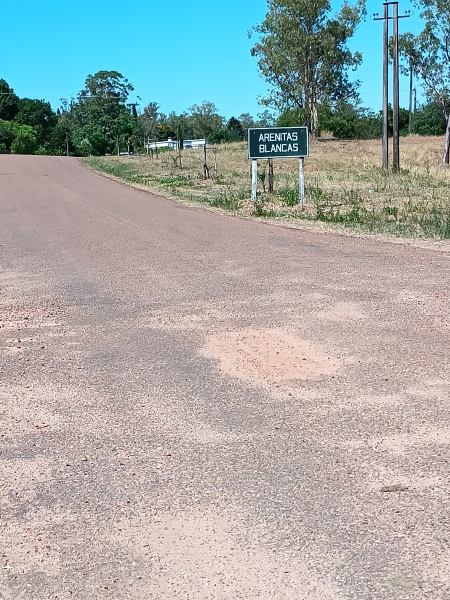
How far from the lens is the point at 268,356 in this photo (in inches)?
240

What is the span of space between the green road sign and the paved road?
27.7 feet

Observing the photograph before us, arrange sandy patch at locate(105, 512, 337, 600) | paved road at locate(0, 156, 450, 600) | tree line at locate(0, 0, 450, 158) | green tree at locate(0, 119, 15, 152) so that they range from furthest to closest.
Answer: green tree at locate(0, 119, 15, 152) → tree line at locate(0, 0, 450, 158) → paved road at locate(0, 156, 450, 600) → sandy patch at locate(105, 512, 337, 600)

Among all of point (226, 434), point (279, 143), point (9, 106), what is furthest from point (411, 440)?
point (9, 106)

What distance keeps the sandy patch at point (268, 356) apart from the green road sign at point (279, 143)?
11.5m

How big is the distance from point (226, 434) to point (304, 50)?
6087cm

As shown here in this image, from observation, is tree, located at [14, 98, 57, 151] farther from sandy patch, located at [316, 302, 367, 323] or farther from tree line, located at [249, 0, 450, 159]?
sandy patch, located at [316, 302, 367, 323]

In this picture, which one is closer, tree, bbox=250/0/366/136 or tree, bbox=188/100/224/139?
tree, bbox=250/0/366/136

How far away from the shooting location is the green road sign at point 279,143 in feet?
57.6

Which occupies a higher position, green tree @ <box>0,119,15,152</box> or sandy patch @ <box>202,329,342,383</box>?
green tree @ <box>0,119,15,152</box>

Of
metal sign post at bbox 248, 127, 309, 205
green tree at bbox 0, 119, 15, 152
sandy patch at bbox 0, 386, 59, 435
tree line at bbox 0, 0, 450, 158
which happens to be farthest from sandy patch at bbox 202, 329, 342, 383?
green tree at bbox 0, 119, 15, 152

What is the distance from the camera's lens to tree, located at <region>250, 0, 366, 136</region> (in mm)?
60031

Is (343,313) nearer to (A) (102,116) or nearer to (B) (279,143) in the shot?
(B) (279,143)

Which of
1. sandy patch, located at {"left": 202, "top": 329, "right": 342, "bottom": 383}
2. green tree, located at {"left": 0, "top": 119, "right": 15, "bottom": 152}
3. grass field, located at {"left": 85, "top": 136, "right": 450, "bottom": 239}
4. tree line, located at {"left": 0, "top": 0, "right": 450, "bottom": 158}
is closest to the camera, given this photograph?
sandy patch, located at {"left": 202, "top": 329, "right": 342, "bottom": 383}

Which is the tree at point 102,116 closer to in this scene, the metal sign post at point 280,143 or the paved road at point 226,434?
the metal sign post at point 280,143
